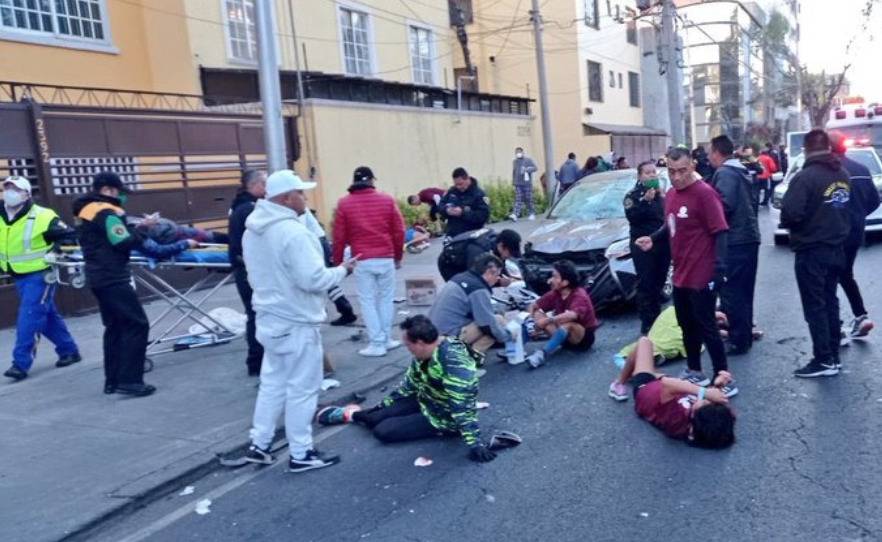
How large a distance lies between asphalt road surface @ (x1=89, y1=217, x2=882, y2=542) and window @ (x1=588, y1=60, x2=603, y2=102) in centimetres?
2772

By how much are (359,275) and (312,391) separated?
8.94 feet

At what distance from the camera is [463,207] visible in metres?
9.16

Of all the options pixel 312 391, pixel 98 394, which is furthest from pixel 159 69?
pixel 312 391

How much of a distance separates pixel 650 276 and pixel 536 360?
4.77ft

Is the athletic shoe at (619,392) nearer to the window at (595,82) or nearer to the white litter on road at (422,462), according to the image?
the white litter on road at (422,462)

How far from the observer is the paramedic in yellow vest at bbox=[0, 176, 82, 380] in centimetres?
739

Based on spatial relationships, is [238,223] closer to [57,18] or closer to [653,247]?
[653,247]

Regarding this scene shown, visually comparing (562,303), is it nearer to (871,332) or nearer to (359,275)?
(359,275)

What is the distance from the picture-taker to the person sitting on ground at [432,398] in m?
5.11

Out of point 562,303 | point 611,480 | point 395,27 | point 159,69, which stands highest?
point 395,27

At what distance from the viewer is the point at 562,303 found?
7668mm

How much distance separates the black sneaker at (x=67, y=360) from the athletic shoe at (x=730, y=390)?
20.6 feet

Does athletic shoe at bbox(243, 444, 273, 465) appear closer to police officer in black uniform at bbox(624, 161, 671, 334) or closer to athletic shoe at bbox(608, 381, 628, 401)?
athletic shoe at bbox(608, 381, 628, 401)

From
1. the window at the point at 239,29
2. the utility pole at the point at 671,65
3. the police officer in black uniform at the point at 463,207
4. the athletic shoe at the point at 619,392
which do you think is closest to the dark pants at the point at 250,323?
the police officer in black uniform at the point at 463,207
